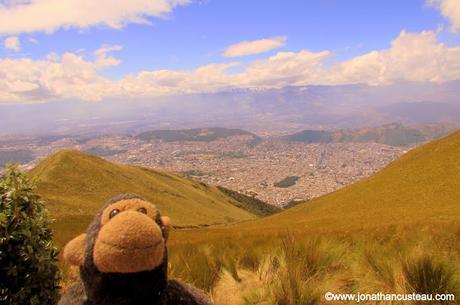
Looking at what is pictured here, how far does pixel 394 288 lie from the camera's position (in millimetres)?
6012

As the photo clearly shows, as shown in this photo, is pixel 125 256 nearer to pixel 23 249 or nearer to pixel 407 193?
pixel 23 249

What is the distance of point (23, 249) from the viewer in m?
5.08

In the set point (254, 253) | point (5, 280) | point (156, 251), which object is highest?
point (156, 251)

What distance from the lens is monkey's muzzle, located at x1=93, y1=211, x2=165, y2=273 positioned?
3701mm

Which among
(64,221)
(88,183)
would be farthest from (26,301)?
(88,183)

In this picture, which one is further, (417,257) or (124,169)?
(124,169)

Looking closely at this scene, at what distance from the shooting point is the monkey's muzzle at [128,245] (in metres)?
3.70

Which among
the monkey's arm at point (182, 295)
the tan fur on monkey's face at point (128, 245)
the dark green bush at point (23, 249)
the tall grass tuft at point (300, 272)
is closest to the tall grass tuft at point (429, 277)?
the tall grass tuft at point (300, 272)

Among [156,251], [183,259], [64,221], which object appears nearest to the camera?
[156,251]

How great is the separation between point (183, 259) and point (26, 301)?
4094 mm

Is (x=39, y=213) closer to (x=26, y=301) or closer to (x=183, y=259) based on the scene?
(x=26, y=301)

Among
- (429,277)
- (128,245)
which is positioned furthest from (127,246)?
(429,277)

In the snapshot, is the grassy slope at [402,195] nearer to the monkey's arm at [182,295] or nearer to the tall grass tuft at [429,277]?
the tall grass tuft at [429,277]

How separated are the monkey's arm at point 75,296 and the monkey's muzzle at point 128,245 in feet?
2.78
